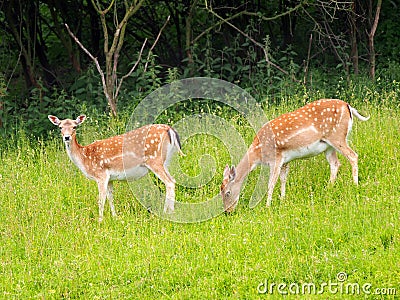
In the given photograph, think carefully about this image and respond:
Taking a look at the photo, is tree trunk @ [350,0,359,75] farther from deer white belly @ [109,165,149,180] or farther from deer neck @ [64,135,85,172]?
deer neck @ [64,135,85,172]

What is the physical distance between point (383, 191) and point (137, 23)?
854 centimetres

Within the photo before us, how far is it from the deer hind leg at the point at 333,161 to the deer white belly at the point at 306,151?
0.63 ft

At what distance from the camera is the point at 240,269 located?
7074mm

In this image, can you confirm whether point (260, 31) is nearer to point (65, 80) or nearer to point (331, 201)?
point (65, 80)

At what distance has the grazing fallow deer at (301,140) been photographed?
9.15m

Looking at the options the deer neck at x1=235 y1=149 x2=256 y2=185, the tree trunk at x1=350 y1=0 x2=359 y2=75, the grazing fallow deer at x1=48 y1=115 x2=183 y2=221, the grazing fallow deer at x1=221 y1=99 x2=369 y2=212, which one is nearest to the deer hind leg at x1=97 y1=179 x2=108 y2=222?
the grazing fallow deer at x1=48 y1=115 x2=183 y2=221

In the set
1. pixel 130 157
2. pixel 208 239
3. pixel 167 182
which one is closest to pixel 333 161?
pixel 167 182

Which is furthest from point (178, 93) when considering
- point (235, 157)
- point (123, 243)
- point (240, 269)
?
point (240, 269)

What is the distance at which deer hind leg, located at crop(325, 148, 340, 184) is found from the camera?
9.34m

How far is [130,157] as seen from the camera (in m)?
9.17

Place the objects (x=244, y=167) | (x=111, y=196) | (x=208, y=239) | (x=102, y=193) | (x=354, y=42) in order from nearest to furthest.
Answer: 1. (x=208, y=239)
2. (x=102, y=193)
3. (x=111, y=196)
4. (x=244, y=167)
5. (x=354, y=42)

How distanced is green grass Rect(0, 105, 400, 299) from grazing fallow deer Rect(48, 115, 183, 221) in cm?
34

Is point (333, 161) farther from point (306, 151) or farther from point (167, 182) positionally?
point (167, 182)

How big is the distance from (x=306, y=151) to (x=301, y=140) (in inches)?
5.8
